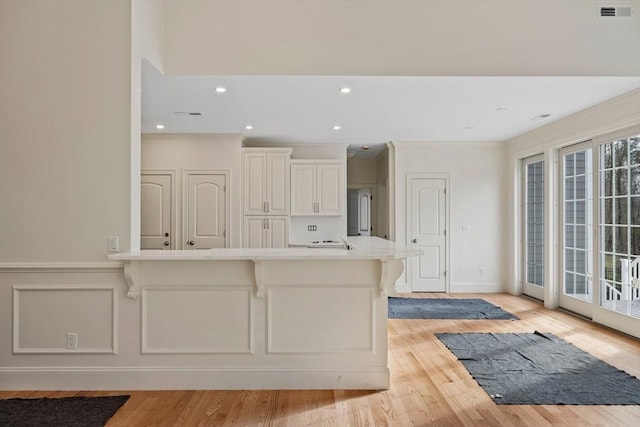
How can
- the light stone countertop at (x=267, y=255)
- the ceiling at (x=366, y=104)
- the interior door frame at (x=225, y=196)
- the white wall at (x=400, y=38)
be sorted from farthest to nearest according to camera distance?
1. the interior door frame at (x=225, y=196)
2. the ceiling at (x=366, y=104)
3. the white wall at (x=400, y=38)
4. the light stone countertop at (x=267, y=255)

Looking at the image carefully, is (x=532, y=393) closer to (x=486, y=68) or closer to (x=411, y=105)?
(x=486, y=68)

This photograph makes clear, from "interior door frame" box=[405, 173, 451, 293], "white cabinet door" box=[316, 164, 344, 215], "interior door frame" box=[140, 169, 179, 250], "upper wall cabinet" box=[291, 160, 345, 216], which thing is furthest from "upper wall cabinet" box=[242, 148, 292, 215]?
"interior door frame" box=[405, 173, 451, 293]

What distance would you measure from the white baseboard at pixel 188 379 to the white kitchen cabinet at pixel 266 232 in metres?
3.38

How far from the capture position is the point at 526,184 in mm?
6348

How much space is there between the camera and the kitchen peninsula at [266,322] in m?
2.85

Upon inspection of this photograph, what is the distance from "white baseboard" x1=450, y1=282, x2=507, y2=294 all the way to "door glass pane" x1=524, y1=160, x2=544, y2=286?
19.7 inches

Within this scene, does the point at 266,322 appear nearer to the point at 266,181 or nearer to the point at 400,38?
the point at 400,38

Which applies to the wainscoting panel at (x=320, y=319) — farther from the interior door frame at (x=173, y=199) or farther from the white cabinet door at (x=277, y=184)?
the interior door frame at (x=173, y=199)

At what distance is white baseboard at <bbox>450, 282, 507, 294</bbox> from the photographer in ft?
21.9

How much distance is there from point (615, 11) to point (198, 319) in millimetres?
4229

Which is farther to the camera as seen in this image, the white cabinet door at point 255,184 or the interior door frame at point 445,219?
the interior door frame at point 445,219

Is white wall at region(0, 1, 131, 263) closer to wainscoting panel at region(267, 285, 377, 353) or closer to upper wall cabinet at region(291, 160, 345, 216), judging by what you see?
wainscoting panel at region(267, 285, 377, 353)

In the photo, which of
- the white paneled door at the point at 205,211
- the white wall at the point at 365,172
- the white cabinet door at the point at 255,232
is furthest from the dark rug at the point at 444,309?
the white wall at the point at 365,172

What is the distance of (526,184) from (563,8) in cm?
345
